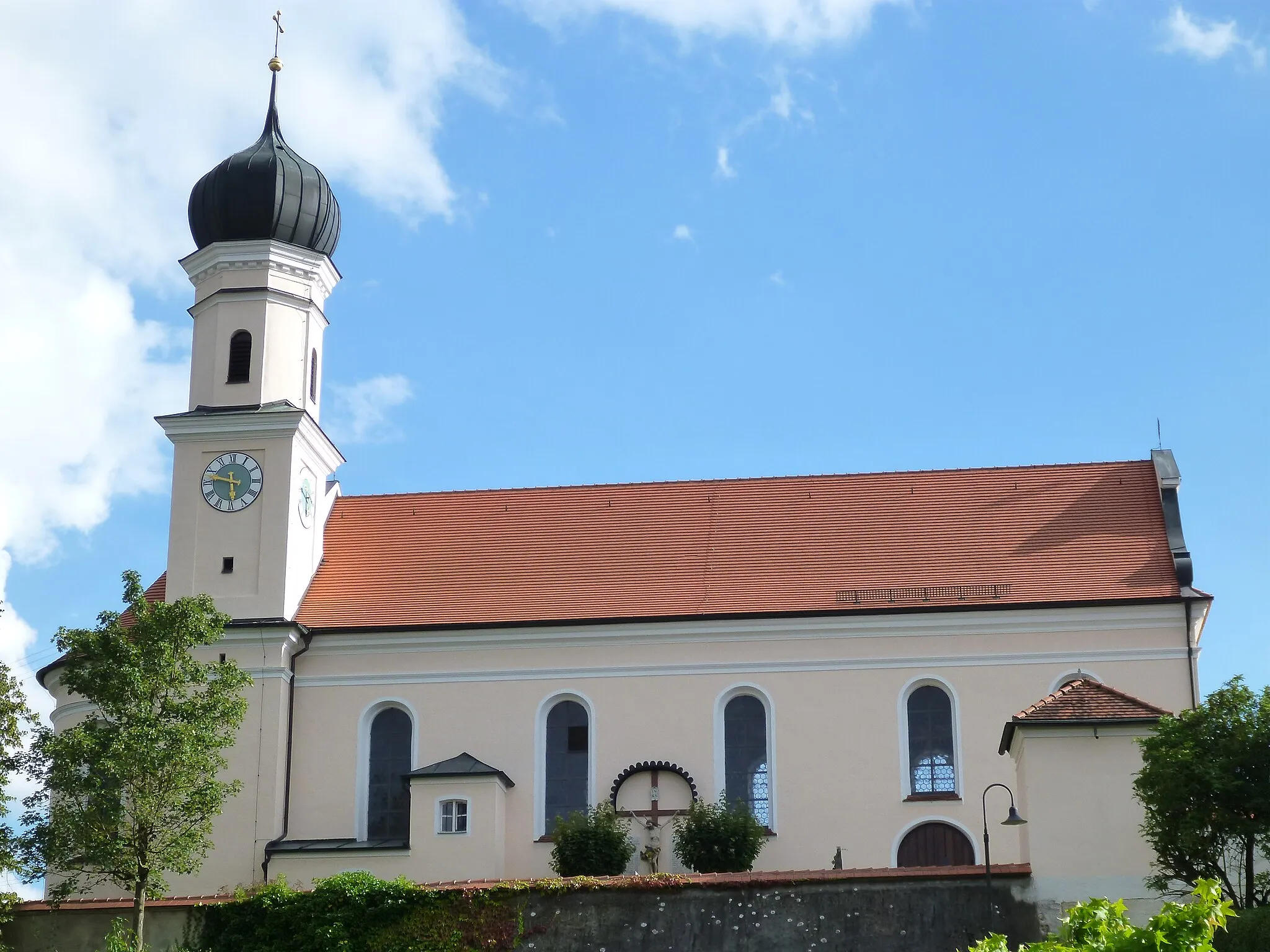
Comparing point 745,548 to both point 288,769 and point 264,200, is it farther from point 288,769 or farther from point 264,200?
point 264,200

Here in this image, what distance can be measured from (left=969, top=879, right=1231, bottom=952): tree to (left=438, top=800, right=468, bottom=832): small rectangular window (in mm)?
24074

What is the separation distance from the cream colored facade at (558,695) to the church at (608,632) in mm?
54

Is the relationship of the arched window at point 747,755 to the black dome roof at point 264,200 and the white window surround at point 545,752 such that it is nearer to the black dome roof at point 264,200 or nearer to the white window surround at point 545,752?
the white window surround at point 545,752

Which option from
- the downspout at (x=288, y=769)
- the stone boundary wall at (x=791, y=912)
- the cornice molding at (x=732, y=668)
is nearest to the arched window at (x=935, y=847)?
the cornice molding at (x=732, y=668)

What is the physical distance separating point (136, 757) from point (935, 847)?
14705 mm

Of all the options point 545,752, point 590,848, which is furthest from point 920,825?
point 545,752

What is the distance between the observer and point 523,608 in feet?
119

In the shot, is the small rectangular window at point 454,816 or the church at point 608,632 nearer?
the small rectangular window at point 454,816

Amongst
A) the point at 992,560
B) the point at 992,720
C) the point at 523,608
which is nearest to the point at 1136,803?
the point at 992,720

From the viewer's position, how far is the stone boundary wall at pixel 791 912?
965 inches

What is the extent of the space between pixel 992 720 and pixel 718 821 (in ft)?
19.2

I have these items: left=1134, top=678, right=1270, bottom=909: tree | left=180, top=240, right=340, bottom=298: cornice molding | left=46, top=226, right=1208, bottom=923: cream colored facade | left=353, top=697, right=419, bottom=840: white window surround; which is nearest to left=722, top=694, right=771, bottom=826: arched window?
left=46, top=226, right=1208, bottom=923: cream colored facade

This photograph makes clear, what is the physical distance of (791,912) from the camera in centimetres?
2491

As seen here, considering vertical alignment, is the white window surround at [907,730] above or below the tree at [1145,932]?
above
